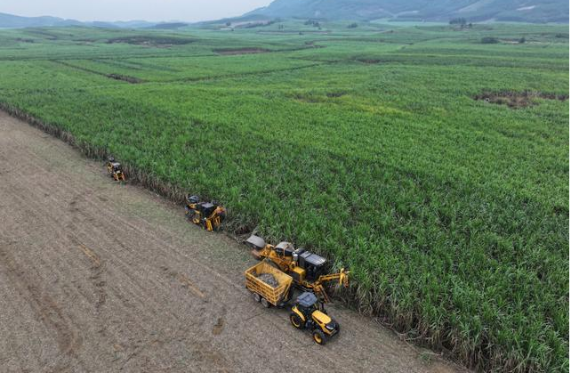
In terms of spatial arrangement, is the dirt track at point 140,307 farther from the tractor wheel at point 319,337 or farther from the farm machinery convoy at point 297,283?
the farm machinery convoy at point 297,283

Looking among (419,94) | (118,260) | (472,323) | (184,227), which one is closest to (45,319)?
(118,260)

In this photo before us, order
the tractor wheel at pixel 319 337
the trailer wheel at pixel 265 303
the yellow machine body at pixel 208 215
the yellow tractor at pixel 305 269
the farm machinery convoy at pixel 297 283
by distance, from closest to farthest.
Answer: the tractor wheel at pixel 319 337 < the farm machinery convoy at pixel 297 283 < the trailer wheel at pixel 265 303 < the yellow tractor at pixel 305 269 < the yellow machine body at pixel 208 215

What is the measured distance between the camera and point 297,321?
33.6ft

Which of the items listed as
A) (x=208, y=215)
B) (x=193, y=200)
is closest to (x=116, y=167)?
(x=193, y=200)

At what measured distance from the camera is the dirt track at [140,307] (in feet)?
30.8

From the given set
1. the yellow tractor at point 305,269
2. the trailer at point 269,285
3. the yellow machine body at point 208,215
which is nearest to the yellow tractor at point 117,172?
the yellow machine body at point 208,215

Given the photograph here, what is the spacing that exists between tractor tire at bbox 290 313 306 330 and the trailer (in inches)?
26.2

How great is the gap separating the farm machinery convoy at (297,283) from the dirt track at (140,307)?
14.2 inches

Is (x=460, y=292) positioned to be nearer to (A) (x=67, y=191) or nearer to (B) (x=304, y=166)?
(B) (x=304, y=166)

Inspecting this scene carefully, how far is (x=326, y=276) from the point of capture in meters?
11.4

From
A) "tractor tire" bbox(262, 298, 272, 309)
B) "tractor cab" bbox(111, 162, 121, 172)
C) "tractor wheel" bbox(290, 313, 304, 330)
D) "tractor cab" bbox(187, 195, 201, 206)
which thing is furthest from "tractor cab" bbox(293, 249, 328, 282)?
"tractor cab" bbox(111, 162, 121, 172)

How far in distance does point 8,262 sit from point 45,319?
400 centimetres

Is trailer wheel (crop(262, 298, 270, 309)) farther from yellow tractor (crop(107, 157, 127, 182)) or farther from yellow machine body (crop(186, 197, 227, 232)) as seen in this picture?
yellow tractor (crop(107, 157, 127, 182))

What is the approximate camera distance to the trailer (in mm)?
10727
